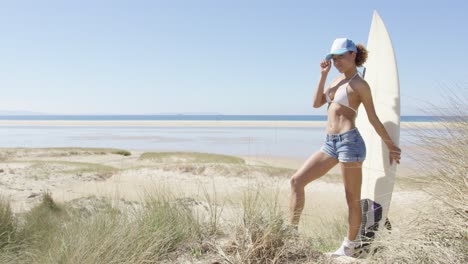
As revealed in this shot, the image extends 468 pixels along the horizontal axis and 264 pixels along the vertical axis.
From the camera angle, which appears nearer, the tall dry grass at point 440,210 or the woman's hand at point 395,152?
the tall dry grass at point 440,210

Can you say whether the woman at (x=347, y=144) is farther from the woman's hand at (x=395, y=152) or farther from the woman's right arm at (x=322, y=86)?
the woman's right arm at (x=322, y=86)

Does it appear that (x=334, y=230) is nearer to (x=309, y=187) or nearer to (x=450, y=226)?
(x=450, y=226)

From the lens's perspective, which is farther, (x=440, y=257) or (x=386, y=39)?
(x=386, y=39)

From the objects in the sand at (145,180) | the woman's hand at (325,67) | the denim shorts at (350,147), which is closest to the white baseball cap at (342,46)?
the woman's hand at (325,67)

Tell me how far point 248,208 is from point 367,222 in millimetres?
1072

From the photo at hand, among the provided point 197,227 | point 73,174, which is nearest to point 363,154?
point 197,227

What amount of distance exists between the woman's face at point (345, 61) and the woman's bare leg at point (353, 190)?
31.8 inches

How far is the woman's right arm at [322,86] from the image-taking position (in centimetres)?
392

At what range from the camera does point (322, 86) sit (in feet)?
13.0

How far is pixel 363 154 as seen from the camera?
3586 mm

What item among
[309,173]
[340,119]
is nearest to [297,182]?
[309,173]

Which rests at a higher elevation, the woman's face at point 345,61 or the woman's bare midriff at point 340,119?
the woman's face at point 345,61

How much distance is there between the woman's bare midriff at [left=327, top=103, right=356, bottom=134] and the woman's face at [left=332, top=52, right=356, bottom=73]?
322mm

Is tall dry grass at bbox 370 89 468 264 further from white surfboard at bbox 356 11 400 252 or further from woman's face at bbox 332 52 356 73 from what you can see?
woman's face at bbox 332 52 356 73
